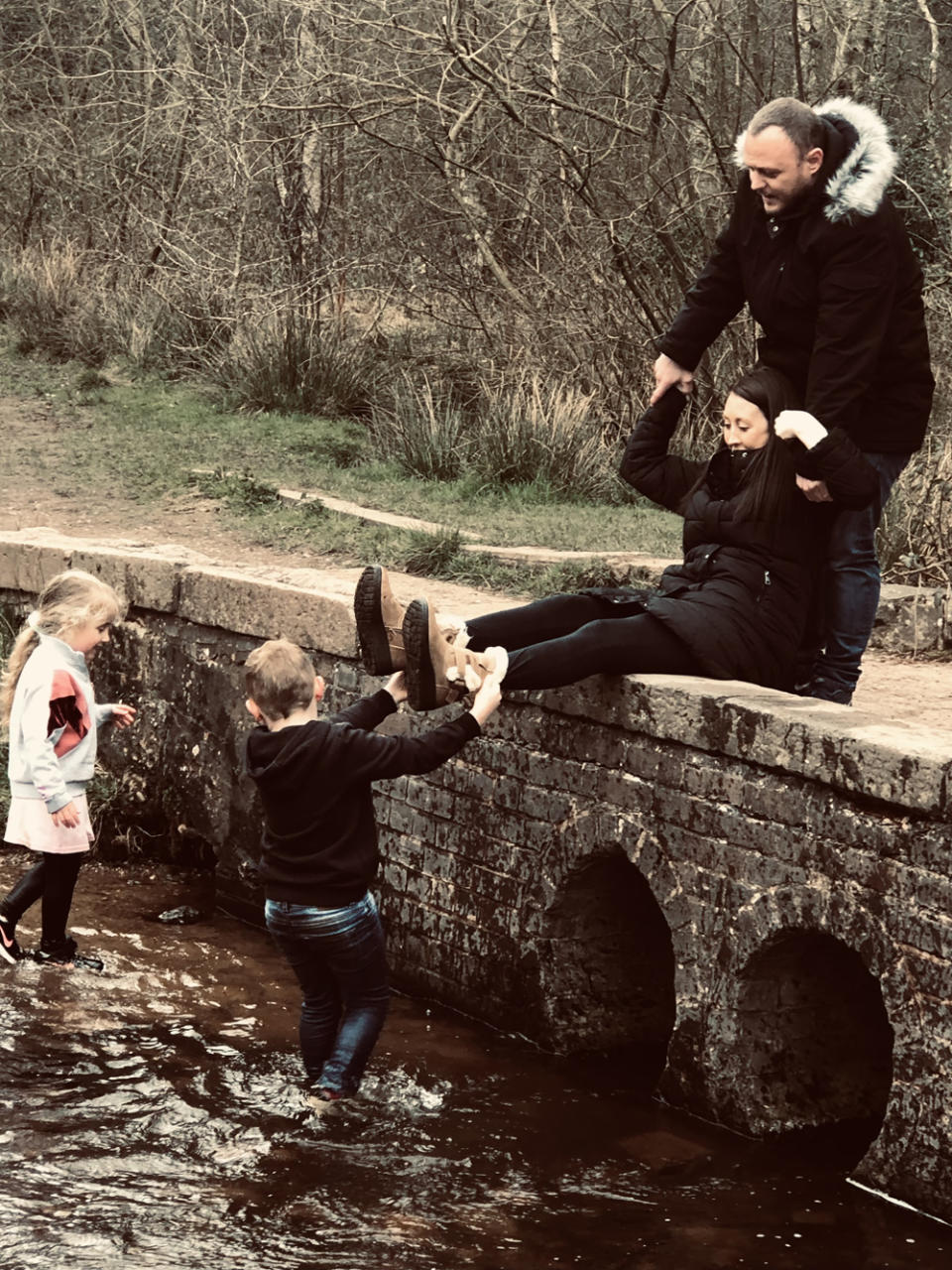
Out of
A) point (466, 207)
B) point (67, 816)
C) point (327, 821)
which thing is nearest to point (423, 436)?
point (466, 207)

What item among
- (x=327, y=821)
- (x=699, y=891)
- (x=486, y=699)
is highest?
(x=486, y=699)

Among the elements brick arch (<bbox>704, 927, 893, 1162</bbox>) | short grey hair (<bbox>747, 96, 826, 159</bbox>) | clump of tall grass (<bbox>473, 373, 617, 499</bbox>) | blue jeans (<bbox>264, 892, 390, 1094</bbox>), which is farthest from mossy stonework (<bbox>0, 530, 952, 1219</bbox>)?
clump of tall grass (<bbox>473, 373, 617, 499</bbox>)

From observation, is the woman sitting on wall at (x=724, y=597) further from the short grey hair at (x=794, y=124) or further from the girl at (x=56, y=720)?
the girl at (x=56, y=720)

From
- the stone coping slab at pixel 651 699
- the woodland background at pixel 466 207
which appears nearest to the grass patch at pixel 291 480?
the woodland background at pixel 466 207

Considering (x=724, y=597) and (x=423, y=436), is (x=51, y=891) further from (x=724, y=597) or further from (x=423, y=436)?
(x=423, y=436)

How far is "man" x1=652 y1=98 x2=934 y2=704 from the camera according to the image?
5250 mm

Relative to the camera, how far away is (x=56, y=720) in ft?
19.3

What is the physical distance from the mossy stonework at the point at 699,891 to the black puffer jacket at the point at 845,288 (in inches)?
39.2

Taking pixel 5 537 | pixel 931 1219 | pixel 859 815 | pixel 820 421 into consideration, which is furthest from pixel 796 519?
pixel 5 537

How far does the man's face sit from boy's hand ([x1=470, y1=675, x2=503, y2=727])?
5.65ft

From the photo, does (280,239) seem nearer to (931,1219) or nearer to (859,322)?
(859,322)

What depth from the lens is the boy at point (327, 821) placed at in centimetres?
482

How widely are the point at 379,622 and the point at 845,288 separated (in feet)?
5.70

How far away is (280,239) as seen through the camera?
1589cm
